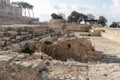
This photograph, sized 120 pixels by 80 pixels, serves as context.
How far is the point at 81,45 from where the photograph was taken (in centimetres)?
1397

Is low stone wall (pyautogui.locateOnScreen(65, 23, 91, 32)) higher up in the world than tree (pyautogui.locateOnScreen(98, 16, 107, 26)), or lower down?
lower down

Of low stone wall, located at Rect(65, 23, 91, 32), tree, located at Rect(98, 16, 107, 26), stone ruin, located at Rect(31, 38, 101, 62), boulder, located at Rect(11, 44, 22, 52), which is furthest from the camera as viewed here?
tree, located at Rect(98, 16, 107, 26)

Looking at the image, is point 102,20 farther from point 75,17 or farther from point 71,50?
point 71,50

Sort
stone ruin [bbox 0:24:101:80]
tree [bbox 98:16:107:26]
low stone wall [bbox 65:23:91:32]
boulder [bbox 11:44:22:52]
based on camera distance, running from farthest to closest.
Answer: tree [bbox 98:16:107:26], low stone wall [bbox 65:23:91:32], boulder [bbox 11:44:22:52], stone ruin [bbox 0:24:101:80]

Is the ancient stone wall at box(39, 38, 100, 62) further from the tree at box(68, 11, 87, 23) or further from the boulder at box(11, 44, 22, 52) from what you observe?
the tree at box(68, 11, 87, 23)

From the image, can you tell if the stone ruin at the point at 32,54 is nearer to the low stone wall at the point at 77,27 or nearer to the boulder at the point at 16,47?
the boulder at the point at 16,47

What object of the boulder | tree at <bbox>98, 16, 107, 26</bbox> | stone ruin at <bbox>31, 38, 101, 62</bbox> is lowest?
stone ruin at <bbox>31, 38, 101, 62</bbox>

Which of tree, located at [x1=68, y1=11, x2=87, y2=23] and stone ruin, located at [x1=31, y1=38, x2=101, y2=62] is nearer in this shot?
stone ruin, located at [x1=31, y1=38, x2=101, y2=62]

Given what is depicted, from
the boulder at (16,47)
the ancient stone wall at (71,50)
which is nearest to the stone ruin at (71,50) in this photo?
the ancient stone wall at (71,50)

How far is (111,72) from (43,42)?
6.34 metres

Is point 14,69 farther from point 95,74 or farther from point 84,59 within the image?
point 84,59

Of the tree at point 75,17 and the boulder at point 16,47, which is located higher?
the tree at point 75,17

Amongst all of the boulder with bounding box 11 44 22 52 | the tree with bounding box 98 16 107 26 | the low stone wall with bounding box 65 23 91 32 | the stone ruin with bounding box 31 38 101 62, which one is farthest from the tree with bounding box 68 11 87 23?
the boulder with bounding box 11 44 22 52

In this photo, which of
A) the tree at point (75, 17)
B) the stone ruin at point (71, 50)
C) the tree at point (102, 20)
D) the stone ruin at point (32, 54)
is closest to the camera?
the stone ruin at point (32, 54)
